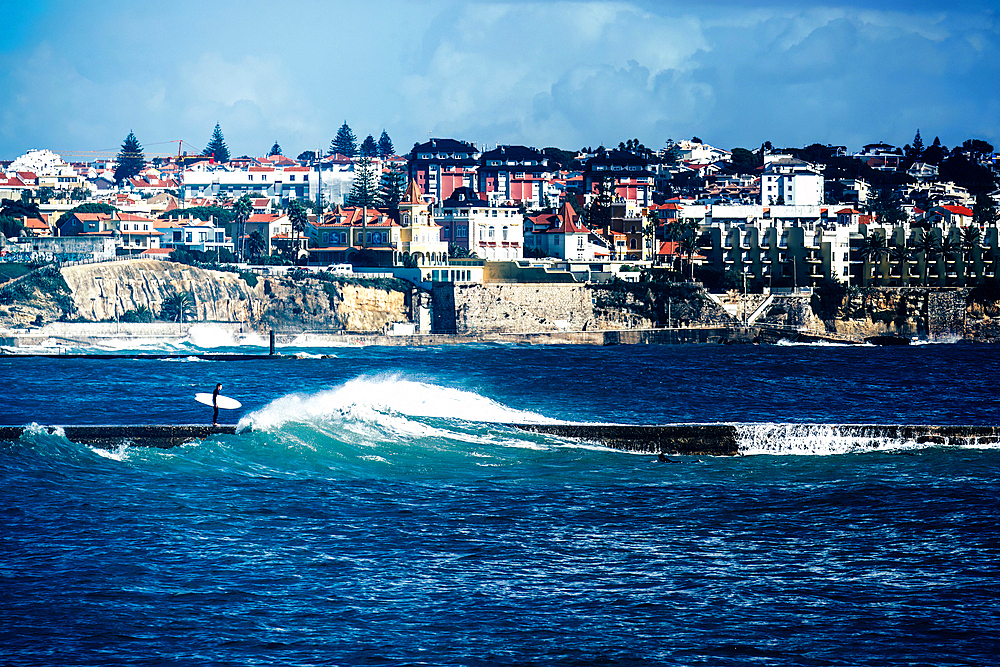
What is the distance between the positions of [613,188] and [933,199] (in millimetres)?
37922

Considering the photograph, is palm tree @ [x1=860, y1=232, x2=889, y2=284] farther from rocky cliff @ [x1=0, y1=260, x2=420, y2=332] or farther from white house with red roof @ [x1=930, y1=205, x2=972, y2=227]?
rocky cliff @ [x1=0, y1=260, x2=420, y2=332]

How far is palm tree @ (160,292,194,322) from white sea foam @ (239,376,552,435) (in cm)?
4701

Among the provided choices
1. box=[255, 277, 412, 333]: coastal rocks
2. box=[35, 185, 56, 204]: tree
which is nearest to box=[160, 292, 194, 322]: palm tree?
box=[255, 277, 412, 333]: coastal rocks

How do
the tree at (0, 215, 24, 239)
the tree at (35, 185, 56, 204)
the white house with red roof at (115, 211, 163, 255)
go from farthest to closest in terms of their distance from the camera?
the tree at (35, 185, 56, 204) < the tree at (0, 215, 24, 239) < the white house with red roof at (115, 211, 163, 255)

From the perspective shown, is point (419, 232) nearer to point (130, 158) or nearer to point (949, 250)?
point (949, 250)

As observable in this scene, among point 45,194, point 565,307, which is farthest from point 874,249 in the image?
point 45,194

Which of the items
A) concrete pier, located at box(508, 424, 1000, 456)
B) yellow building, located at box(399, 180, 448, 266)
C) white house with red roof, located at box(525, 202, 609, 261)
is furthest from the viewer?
white house with red roof, located at box(525, 202, 609, 261)

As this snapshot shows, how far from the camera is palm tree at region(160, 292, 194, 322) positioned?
259 feet

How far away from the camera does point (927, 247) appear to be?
92688 mm

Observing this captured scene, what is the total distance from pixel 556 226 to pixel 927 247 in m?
29.1

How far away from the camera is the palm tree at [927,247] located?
9219cm

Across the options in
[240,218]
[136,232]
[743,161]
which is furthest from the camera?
[743,161]

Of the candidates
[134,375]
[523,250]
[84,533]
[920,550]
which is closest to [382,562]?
[84,533]

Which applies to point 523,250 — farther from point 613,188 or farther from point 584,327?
point 613,188
